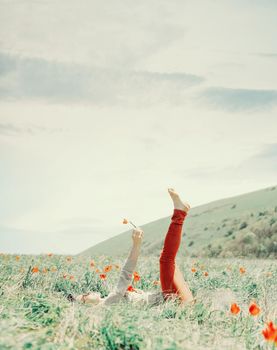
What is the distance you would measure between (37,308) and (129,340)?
1043mm

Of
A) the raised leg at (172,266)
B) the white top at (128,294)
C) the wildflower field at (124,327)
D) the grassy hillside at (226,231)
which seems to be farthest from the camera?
the grassy hillside at (226,231)

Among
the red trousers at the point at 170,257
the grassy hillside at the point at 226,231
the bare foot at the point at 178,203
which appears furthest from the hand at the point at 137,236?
the grassy hillside at the point at 226,231

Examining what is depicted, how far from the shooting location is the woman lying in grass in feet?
19.1

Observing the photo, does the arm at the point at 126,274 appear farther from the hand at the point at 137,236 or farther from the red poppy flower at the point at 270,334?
the red poppy flower at the point at 270,334

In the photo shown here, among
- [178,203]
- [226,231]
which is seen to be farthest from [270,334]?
[226,231]

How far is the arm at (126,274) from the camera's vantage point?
582cm

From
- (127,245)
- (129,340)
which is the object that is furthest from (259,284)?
(127,245)

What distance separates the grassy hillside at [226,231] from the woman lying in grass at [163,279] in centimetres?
1613

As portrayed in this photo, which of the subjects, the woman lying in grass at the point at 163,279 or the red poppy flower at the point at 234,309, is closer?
the red poppy flower at the point at 234,309

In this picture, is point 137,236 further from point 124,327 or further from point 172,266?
point 124,327

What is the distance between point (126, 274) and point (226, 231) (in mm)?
29868

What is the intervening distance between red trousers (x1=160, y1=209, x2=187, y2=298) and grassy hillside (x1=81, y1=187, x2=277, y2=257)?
16.2m

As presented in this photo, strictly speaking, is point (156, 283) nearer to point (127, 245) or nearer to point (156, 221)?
point (127, 245)

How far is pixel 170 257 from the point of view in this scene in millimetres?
6039
